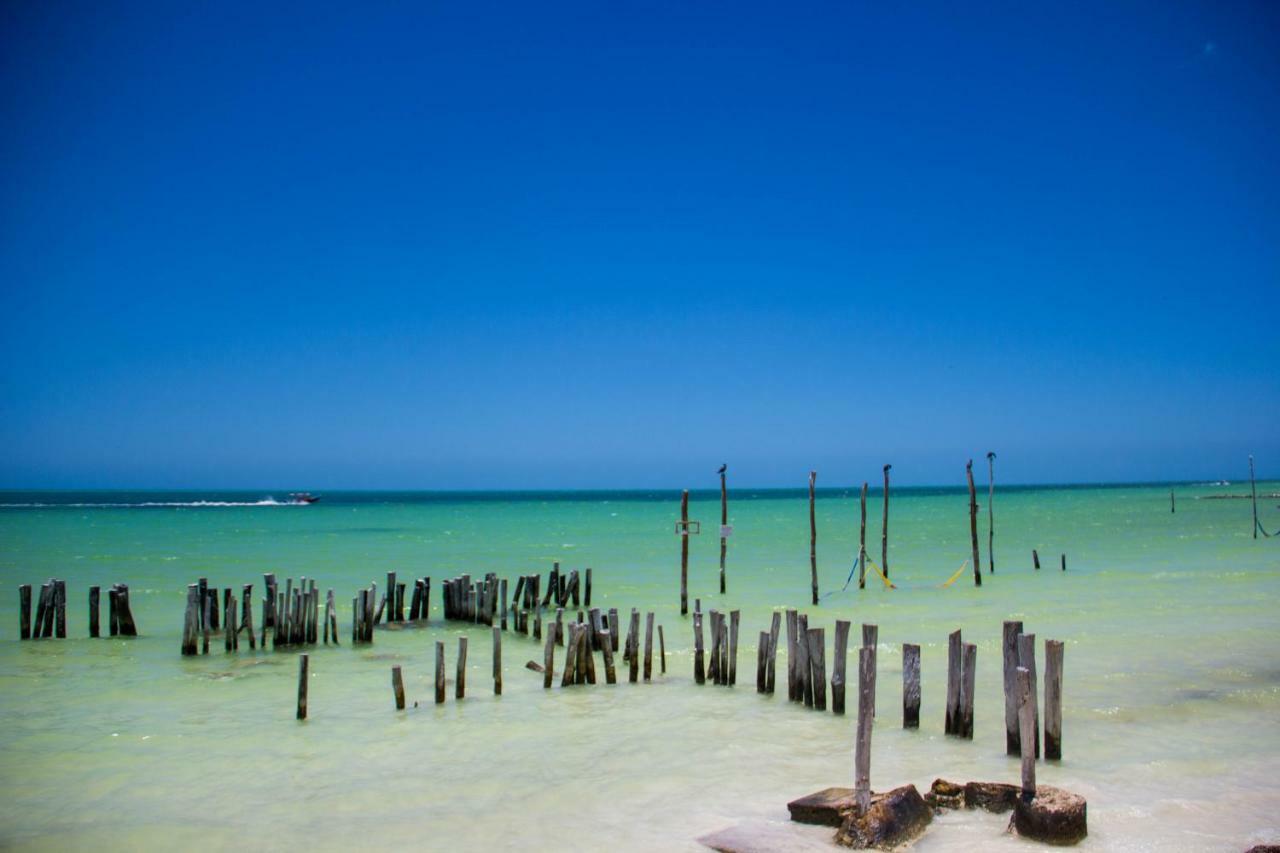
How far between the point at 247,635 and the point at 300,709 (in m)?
5.86

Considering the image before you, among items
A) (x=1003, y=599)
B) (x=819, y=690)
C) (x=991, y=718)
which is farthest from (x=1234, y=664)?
(x=1003, y=599)

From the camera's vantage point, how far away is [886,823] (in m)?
6.37

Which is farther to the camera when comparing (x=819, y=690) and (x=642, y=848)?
(x=819, y=690)

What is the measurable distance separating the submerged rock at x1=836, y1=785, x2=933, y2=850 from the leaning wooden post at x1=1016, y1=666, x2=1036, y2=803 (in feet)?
2.67

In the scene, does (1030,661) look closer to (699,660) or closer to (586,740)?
(586,740)

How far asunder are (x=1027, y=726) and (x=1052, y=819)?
814 mm

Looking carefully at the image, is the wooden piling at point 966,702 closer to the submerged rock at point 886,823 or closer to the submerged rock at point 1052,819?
the submerged rock at point 1052,819

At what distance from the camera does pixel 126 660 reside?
14344mm

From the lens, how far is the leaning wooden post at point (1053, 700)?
26.0ft

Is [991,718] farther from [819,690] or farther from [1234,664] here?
[1234,664]

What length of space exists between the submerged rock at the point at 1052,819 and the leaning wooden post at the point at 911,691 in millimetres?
2799

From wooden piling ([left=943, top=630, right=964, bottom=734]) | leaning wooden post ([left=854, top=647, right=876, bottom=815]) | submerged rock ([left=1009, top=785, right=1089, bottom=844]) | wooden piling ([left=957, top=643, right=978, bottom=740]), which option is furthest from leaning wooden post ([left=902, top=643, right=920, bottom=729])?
submerged rock ([left=1009, top=785, right=1089, bottom=844])

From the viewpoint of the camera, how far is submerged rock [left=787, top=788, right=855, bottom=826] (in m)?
6.72

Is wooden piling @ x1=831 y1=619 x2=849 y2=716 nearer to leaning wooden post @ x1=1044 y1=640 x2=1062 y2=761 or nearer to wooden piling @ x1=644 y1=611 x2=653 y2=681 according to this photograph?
leaning wooden post @ x1=1044 y1=640 x2=1062 y2=761
